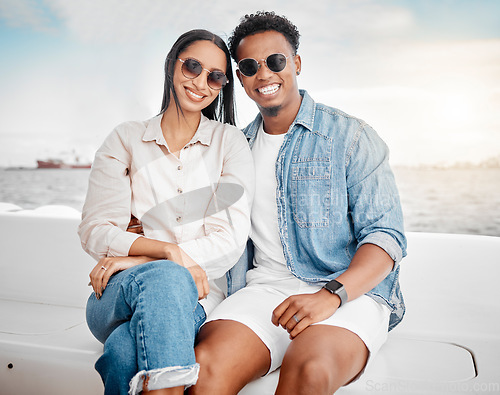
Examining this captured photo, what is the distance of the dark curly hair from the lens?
1896 millimetres

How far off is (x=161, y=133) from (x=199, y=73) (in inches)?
9.5

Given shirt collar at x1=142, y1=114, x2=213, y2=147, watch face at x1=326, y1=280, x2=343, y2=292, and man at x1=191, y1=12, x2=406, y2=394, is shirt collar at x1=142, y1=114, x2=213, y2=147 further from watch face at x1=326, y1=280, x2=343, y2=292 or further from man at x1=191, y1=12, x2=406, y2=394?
watch face at x1=326, y1=280, x2=343, y2=292

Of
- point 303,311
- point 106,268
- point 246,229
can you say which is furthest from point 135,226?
point 303,311

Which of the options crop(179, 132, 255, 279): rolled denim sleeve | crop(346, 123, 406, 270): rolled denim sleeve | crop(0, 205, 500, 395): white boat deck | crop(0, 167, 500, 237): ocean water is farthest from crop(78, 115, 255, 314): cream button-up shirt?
crop(0, 167, 500, 237): ocean water

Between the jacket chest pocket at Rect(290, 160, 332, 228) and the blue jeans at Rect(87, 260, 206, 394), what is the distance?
1.69 feet

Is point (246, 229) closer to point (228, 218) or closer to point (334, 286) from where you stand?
point (228, 218)

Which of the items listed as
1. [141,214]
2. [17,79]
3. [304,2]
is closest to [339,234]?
[141,214]

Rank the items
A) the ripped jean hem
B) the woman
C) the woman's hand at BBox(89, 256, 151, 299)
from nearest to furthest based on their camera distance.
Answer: the ripped jean hem
the woman
the woman's hand at BBox(89, 256, 151, 299)

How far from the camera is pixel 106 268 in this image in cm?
150

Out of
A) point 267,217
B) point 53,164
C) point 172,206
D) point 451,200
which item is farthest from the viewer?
point 53,164

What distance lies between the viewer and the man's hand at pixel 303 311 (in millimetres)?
1468

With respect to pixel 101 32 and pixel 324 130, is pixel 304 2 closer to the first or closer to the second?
pixel 101 32

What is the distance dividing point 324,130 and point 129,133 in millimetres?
674

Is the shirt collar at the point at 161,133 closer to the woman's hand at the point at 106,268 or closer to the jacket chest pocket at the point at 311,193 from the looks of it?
the jacket chest pocket at the point at 311,193
